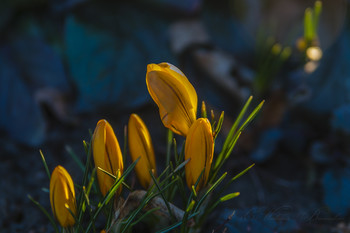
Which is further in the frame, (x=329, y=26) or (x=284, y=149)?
(x=329, y=26)

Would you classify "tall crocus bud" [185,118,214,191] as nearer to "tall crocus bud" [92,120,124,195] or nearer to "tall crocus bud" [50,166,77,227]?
"tall crocus bud" [92,120,124,195]

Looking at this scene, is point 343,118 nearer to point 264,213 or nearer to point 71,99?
point 264,213

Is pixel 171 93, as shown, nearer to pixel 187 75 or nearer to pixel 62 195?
pixel 62 195

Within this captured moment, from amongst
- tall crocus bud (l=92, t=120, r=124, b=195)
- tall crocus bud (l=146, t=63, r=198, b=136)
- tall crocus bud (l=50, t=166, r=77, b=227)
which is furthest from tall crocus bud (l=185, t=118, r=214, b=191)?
tall crocus bud (l=50, t=166, r=77, b=227)

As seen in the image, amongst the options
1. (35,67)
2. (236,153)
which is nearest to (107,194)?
(236,153)

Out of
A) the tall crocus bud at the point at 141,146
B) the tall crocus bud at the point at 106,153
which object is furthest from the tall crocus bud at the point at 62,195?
the tall crocus bud at the point at 141,146

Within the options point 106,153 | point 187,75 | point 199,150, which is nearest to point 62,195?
point 106,153
